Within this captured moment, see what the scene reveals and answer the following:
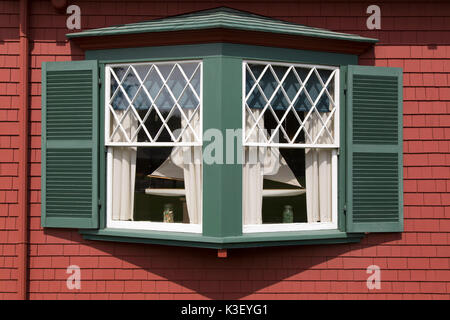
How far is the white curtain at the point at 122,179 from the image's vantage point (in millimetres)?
4043

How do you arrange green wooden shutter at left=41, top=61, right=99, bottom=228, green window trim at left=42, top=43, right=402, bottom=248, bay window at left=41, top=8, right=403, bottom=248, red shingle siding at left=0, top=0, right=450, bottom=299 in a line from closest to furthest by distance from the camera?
green window trim at left=42, top=43, right=402, bottom=248, bay window at left=41, top=8, right=403, bottom=248, green wooden shutter at left=41, top=61, right=99, bottom=228, red shingle siding at left=0, top=0, right=450, bottom=299

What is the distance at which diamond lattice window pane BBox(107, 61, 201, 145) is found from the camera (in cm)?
386

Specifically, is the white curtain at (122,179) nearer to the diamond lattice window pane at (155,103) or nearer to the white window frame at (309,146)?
the diamond lattice window pane at (155,103)

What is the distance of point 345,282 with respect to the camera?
418cm

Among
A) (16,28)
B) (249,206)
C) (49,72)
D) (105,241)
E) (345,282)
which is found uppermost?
(16,28)

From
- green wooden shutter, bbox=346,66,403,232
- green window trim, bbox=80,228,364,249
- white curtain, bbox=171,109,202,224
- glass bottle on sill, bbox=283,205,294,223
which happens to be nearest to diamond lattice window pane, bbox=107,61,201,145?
white curtain, bbox=171,109,202,224

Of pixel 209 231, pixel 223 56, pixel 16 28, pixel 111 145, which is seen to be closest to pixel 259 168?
pixel 209 231

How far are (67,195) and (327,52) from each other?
2.68 metres

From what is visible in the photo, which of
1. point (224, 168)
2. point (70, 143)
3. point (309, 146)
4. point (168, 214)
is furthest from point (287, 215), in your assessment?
point (70, 143)

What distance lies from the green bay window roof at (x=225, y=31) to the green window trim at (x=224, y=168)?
0.08 m

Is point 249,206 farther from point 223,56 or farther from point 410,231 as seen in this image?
point 410,231

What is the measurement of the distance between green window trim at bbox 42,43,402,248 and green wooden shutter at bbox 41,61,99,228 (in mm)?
63

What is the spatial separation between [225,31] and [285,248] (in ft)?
6.63

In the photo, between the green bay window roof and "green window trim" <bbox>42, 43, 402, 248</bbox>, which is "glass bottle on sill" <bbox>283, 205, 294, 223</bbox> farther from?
the green bay window roof
